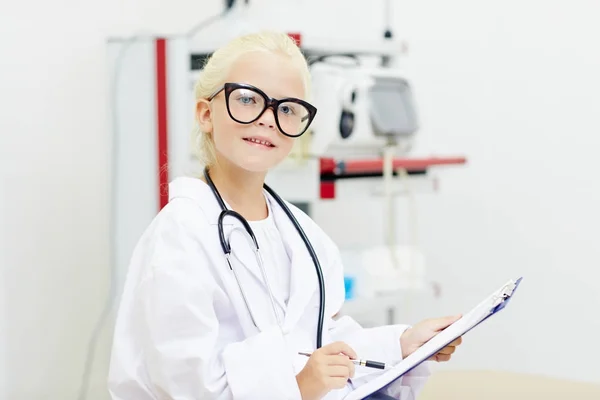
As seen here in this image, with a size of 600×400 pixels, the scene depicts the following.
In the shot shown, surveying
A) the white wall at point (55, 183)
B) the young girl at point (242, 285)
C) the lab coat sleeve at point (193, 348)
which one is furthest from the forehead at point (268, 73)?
the white wall at point (55, 183)

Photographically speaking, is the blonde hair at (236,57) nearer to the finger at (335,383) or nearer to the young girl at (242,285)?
the young girl at (242,285)

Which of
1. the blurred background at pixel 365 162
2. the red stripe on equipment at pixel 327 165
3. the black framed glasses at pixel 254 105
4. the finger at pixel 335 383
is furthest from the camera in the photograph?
the blurred background at pixel 365 162

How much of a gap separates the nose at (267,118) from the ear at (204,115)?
10 cm

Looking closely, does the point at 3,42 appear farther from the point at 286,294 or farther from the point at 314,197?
the point at 286,294

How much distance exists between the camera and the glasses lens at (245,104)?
126 cm

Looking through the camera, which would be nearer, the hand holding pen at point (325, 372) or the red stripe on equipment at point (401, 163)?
the hand holding pen at point (325, 372)

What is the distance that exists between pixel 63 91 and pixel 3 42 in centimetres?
23

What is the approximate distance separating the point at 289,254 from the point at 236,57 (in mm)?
300

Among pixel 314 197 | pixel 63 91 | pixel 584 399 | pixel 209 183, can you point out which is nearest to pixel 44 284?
pixel 63 91

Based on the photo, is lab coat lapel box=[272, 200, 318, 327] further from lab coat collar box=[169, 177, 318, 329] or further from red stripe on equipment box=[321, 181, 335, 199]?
red stripe on equipment box=[321, 181, 335, 199]

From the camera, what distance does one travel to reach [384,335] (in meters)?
1.38

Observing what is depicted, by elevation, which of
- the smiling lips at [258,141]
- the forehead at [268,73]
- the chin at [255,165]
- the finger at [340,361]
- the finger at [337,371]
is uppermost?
the forehead at [268,73]

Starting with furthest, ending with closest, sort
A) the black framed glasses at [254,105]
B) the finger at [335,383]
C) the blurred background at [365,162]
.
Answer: the blurred background at [365,162] → the black framed glasses at [254,105] → the finger at [335,383]

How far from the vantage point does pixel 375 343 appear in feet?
4.51
